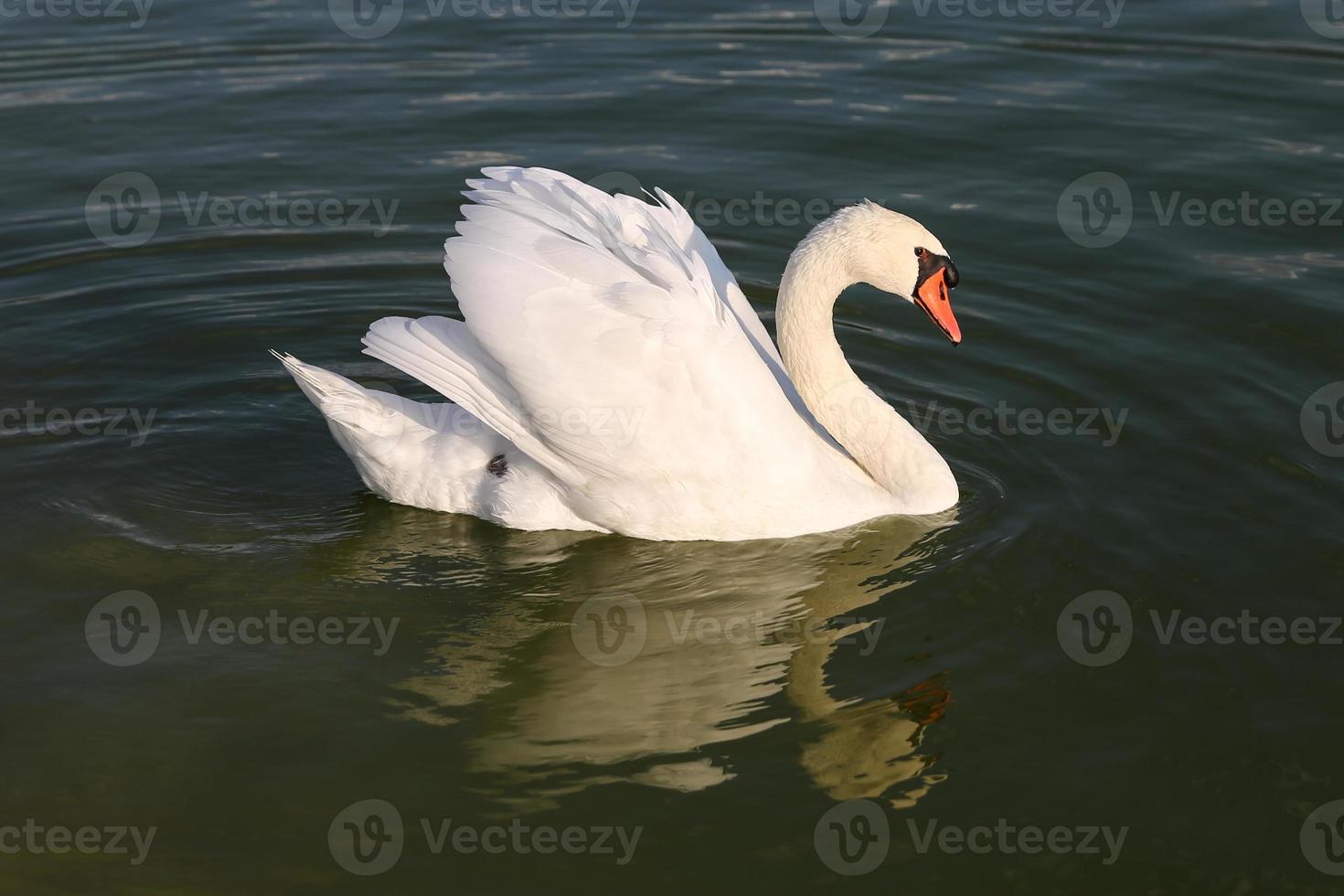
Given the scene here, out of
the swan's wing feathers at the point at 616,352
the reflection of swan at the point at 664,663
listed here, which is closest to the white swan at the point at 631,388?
the swan's wing feathers at the point at 616,352

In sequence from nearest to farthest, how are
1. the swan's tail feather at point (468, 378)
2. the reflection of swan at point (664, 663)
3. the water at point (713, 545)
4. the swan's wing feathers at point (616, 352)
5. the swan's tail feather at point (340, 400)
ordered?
the water at point (713, 545) → the reflection of swan at point (664, 663) → the swan's wing feathers at point (616, 352) → the swan's tail feather at point (468, 378) → the swan's tail feather at point (340, 400)

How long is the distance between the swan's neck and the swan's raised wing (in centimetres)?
26

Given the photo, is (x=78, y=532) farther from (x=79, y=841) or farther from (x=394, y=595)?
(x=79, y=841)

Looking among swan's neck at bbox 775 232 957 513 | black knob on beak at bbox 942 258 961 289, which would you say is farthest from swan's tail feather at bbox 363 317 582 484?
black knob on beak at bbox 942 258 961 289

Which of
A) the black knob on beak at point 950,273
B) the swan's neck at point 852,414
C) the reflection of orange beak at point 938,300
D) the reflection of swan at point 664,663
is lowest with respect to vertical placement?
the reflection of swan at point 664,663

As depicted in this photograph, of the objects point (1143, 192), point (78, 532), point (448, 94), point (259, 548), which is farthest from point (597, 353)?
point (448, 94)

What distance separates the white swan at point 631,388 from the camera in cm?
672

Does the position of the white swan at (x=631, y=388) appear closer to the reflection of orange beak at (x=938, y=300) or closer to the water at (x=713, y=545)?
the reflection of orange beak at (x=938, y=300)

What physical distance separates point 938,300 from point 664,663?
6.89ft

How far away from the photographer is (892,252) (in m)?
6.98

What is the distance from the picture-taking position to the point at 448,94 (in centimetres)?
1246

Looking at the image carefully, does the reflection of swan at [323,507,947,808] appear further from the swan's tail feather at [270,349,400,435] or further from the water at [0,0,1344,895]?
the swan's tail feather at [270,349,400,435]

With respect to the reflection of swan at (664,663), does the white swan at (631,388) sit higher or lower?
higher

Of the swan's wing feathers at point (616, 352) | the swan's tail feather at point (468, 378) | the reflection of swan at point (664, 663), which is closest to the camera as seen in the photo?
Result: the reflection of swan at point (664, 663)
